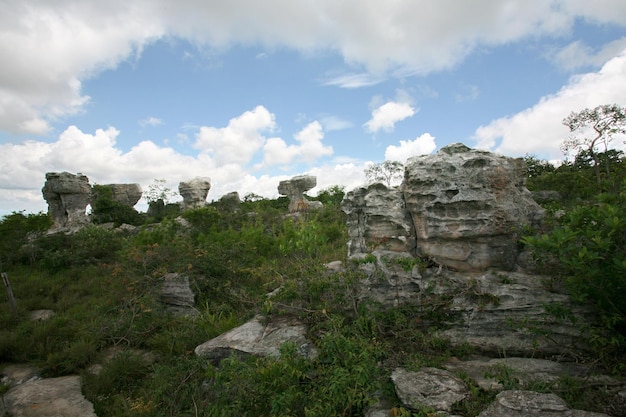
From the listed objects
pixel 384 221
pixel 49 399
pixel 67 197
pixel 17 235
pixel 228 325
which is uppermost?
pixel 67 197

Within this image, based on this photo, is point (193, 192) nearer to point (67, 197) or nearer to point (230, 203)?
point (230, 203)

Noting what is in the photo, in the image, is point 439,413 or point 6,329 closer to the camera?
point 439,413

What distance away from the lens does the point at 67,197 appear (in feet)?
66.8

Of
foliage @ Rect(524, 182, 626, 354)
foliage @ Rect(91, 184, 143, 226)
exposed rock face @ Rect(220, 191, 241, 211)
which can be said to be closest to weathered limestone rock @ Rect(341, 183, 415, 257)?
foliage @ Rect(524, 182, 626, 354)

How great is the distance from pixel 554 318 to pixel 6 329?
348 inches

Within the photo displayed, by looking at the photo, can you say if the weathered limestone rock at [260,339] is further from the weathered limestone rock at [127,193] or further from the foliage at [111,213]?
the weathered limestone rock at [127,193]

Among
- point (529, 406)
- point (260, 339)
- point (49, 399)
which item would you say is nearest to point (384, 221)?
point (260, 339)

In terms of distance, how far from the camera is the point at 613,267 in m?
3.00

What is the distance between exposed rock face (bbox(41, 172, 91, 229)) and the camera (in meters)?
20.0

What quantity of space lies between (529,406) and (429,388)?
2.58 feet

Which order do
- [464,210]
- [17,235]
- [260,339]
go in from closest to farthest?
[260,339], [464,210], [17,235]

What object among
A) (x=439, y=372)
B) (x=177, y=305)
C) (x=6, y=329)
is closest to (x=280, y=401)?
(x=439, y=372)

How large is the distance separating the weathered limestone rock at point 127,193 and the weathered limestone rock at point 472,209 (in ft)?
97.5

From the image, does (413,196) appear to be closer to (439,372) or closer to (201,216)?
(439,372)
